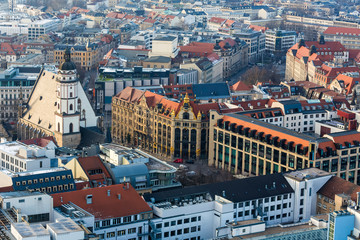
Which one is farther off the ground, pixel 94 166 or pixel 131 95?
pixel 131 95

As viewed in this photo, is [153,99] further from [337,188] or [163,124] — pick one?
[337,188]

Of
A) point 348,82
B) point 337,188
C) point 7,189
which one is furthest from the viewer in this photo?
point 348,82

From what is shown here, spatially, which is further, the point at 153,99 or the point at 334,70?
the point at 334,70

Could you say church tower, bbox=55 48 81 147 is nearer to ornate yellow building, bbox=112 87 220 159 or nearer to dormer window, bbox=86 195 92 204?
ornate yellow building, bbox=112 87 220 159

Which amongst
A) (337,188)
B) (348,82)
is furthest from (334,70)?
(337,188)

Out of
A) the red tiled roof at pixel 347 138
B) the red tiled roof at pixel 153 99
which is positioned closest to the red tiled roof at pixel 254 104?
the red tiled roof at pixel 153 99

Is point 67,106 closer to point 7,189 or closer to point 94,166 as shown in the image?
point 94,166

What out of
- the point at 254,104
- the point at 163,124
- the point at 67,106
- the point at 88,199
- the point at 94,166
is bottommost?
the point at 163,124

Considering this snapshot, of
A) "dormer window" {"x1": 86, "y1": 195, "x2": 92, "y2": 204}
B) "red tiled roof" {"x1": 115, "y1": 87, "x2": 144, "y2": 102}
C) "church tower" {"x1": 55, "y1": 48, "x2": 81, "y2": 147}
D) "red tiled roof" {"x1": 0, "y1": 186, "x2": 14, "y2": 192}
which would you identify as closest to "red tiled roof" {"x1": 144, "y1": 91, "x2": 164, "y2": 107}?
"red tiled roof" {"x1": 115, "y1": 87, "x2": 144, "y2": 102}

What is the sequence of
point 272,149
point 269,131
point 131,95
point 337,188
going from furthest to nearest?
1. point 131,95
2. point 269,131
3. point 272,149
4. point 337,188
